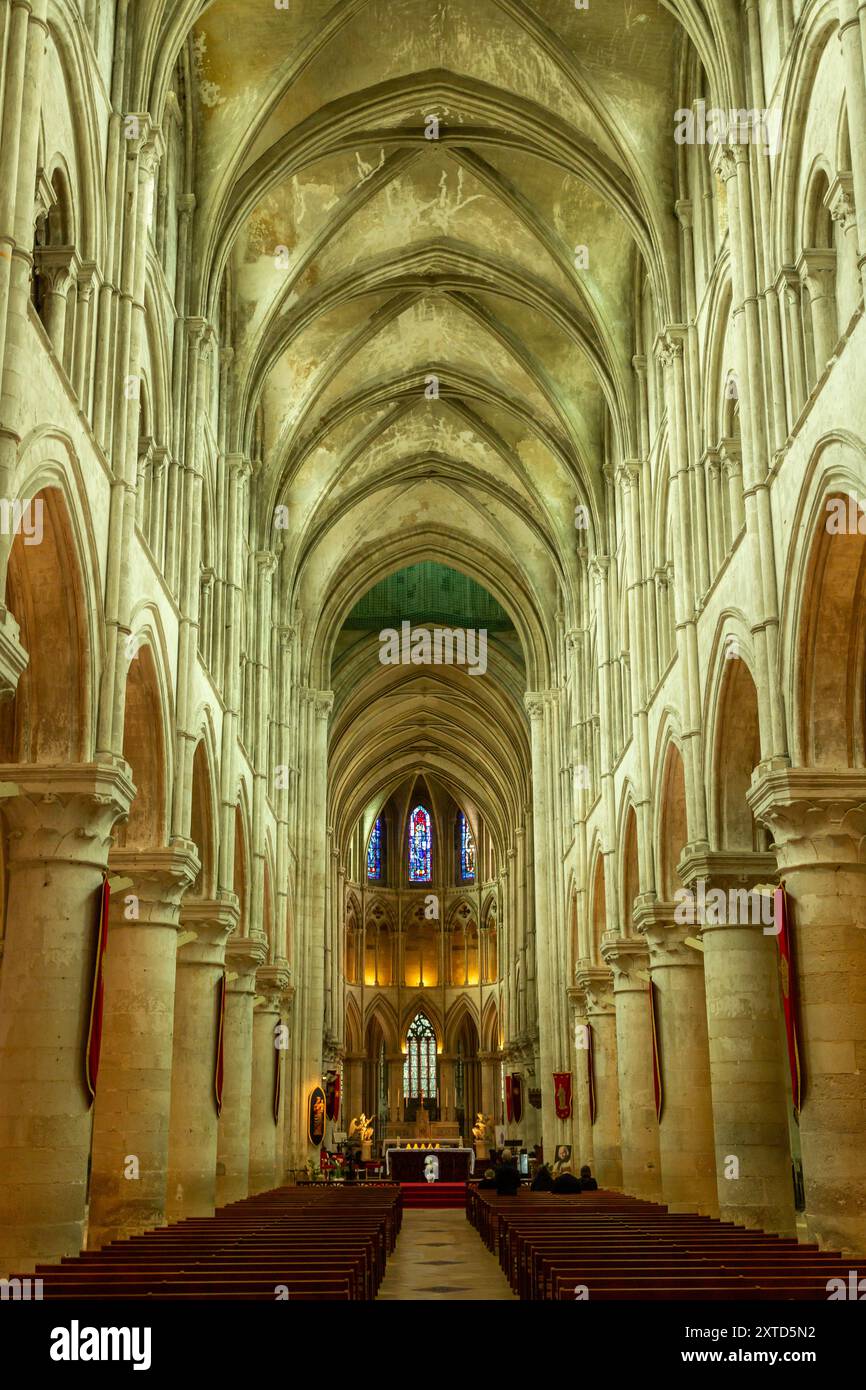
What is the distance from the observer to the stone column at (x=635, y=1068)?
26812mm

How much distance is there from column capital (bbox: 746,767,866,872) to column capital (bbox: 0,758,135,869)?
717 cm

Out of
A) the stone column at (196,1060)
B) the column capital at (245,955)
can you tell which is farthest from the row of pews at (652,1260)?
the column capital at (245,955)

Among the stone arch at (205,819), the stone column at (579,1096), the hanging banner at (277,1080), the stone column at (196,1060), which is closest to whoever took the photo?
the stone column at (196,1060)

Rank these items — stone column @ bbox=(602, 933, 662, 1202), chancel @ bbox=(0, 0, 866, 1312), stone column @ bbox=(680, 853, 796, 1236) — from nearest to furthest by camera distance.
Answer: chancel @ bbox=(0, 0, 866, 1312) < stone column @ bbox=(680, 853, 796, 1236) < stone column @ bbox=(602, 933, 662, 1202)

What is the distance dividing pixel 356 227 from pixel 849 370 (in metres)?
18.6

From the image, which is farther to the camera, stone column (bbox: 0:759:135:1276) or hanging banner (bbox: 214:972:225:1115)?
hanging banner (bbox: 214:972:225:1115)

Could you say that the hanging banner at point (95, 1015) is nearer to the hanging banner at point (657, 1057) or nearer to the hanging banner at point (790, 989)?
the hanging banner at point (790, 989)

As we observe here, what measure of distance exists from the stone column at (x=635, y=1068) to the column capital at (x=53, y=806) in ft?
49.8

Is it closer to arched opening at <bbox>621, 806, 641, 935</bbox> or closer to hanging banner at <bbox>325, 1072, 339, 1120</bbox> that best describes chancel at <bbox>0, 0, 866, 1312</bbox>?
arched opening at <bbox>621, 806, 641, 935</bbox>

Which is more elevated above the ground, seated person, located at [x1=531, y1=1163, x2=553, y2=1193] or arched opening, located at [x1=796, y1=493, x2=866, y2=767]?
arched opening, located at [x1=796, y1=493, x2=866, y2=767]

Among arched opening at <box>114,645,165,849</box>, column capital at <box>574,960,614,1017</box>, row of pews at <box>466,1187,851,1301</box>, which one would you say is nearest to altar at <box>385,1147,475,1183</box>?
column capital at <box>574,960,614,1017</box>

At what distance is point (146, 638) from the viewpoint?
1908 cm

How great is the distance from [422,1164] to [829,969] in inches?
1359

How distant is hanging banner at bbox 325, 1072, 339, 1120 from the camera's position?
46312 mm
